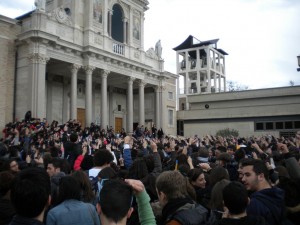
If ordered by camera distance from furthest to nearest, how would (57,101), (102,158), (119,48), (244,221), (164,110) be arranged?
(164,110) < (119,48) < (57,101) < (102,158) < (244,221)

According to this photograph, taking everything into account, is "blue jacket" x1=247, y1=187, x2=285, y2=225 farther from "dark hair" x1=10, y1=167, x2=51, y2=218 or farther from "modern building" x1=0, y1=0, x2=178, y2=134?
"modern building" x1=0, y1=0, x2=178, y2=134

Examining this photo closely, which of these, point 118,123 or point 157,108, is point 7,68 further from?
point 157,108

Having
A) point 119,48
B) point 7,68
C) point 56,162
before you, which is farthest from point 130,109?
point 56,162

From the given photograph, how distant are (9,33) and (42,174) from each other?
2459 cm

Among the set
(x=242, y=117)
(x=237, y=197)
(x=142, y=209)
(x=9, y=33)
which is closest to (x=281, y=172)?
(x=237, y=197)

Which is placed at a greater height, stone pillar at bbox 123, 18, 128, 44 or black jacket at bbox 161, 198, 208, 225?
stone pillar at bbox 123, 18, 128, 44

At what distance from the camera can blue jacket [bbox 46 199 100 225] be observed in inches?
125

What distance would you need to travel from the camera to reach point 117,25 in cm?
3300

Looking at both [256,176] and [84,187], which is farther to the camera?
[256,176]

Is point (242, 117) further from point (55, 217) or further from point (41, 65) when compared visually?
point (55, 217)

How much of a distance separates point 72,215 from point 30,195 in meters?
0.86

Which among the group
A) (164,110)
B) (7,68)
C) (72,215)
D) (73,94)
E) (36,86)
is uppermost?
(7,68)

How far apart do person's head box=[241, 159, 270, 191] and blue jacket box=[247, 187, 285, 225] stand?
1.09ft

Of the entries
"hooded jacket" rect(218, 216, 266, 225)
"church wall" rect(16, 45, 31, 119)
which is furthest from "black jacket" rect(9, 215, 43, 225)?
"church wall" rect(16, 45, 31, 119)
